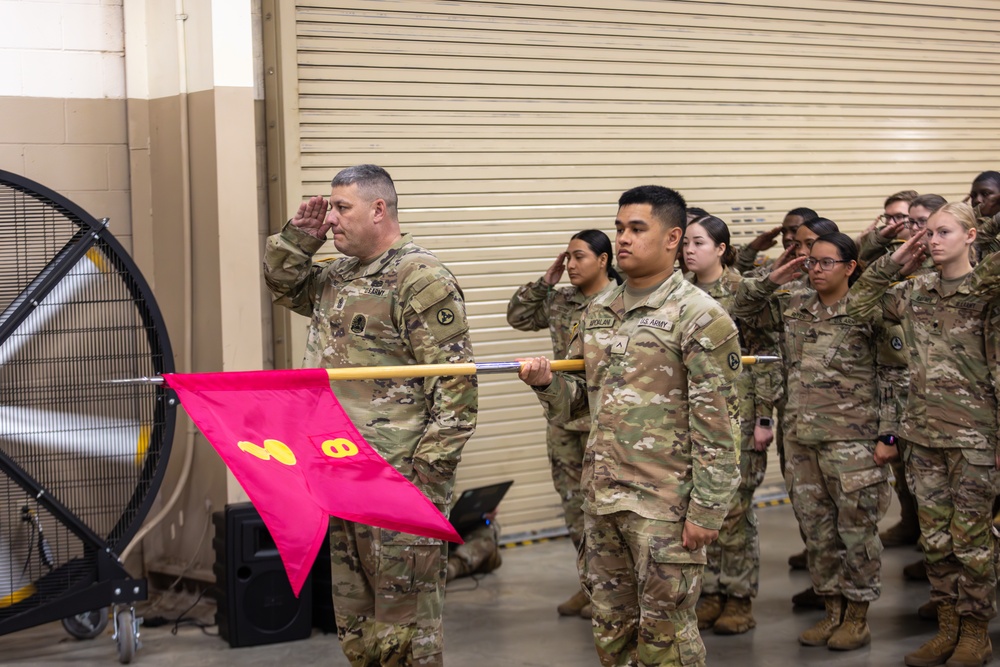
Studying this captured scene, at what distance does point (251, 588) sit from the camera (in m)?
4.75

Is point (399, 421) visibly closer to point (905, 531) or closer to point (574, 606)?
point (574, 606)

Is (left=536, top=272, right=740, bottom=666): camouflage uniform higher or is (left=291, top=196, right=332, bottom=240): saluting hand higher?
(left=291, top=196, right=332, bottom=240): saluting hand

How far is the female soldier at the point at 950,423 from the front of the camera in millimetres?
4176

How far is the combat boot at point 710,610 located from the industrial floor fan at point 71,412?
2.39m

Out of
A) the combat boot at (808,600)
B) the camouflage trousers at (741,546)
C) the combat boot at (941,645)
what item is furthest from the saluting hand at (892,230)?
the combat boot at (808,600)

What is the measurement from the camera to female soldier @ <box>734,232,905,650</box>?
14.6 feet

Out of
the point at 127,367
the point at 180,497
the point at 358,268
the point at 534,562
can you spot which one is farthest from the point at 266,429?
the point at 534,562

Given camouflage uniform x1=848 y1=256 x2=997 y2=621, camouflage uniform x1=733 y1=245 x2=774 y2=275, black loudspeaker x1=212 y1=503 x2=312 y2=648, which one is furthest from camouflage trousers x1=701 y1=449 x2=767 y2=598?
black loudspeaker x1=212 y1=503 x2=312 y2=648

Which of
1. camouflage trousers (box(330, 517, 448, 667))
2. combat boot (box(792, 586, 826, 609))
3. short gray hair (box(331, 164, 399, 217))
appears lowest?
combat boot (box(792, 586, 826, 609))

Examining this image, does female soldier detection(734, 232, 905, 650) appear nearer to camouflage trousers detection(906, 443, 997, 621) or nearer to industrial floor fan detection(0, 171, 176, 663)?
camouflage trousers detection(906, 443, 997, 621)

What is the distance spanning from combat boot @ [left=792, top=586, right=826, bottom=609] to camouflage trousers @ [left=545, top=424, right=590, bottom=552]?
1.04 m

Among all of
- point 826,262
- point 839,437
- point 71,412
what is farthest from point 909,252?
point 71,412

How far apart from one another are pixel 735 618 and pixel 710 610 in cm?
13

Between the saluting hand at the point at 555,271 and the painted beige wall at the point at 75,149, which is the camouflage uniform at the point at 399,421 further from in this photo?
the painted beige wall at the point at 75,149
